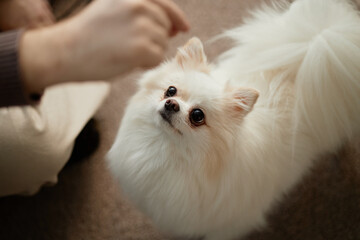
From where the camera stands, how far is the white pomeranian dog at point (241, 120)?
811mm

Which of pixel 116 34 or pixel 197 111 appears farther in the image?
pixel 197 111

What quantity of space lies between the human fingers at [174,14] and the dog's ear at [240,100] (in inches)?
11.8

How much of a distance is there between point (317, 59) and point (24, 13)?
0.86 m

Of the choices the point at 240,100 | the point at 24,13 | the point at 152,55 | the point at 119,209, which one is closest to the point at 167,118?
the point at 240,100

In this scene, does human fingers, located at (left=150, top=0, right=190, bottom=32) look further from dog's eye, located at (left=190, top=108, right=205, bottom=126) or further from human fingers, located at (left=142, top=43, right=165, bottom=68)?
dog's eye, located at (left=190, top=108, right=205, bottom=126)

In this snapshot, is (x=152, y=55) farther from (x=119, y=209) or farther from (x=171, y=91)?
(x=119, y=209)

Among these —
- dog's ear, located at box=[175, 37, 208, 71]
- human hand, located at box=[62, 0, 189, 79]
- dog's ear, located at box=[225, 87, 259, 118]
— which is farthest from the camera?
dog's ear, located at box=[175, 37, 208, 71]

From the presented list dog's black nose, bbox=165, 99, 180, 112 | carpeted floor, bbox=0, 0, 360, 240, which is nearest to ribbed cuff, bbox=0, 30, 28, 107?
dog's black nose, bbox=165, 99, 180, 112

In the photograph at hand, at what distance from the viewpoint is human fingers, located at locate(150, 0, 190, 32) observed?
0.50 m

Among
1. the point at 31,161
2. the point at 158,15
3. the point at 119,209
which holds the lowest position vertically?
the point at 119,209

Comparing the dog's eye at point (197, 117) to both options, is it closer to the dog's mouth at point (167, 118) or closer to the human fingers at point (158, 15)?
the dog's mouth at point (167, 118)

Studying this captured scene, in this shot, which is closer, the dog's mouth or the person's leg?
the dog's mouth

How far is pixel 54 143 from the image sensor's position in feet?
3.36

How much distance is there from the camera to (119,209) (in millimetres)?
1360
